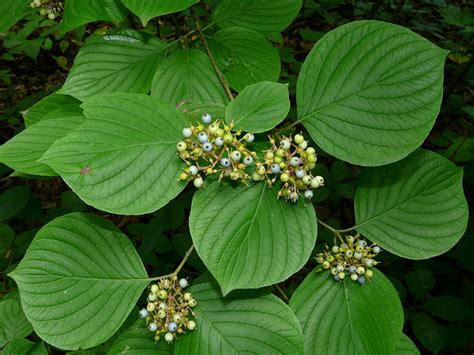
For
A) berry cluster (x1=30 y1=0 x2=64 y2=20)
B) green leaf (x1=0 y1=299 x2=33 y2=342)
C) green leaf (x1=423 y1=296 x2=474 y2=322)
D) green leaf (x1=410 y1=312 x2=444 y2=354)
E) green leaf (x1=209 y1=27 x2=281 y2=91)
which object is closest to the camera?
green leaf (x1=209 y1=27 x2=281 y2=91)

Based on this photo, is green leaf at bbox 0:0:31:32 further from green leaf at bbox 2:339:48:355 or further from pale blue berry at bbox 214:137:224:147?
green leaf at bbox 2:339:48:355

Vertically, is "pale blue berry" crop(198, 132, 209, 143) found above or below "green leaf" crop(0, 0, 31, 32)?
below

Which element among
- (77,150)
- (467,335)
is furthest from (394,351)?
(467,335)

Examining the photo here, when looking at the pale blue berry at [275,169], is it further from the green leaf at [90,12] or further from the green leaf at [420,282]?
the green leaf at [420,282]

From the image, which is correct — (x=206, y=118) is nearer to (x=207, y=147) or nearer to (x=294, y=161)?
(x=207, y=147)

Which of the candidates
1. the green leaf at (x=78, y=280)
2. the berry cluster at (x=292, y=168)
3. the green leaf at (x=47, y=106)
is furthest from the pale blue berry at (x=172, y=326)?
the green leaf at (x=47, y=106)

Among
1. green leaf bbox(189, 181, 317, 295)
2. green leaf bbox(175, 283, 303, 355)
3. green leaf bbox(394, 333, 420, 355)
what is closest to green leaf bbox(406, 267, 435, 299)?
green leaf bbox(394, 333, 420, 355)

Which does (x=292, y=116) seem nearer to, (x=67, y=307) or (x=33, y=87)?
(x=67, y=307)
